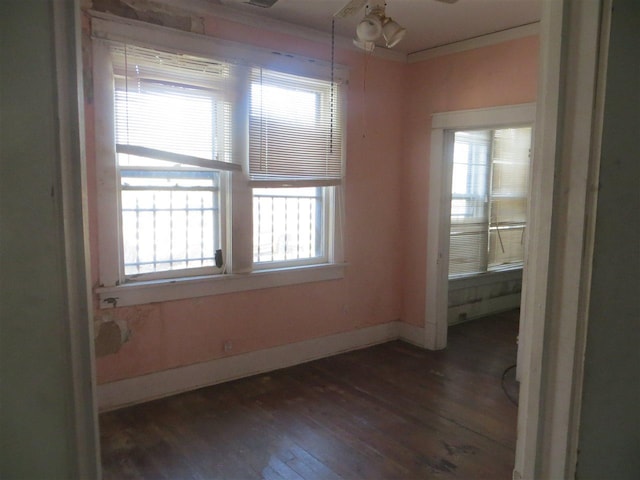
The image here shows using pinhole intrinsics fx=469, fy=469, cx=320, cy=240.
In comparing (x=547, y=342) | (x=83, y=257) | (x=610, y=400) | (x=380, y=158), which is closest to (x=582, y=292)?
(x=547, y=342)

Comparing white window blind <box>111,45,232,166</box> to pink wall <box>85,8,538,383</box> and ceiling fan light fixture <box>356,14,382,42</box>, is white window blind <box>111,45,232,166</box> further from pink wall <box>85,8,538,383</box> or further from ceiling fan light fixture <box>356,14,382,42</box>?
ceiling fan light fixture <box>356,14,382,42</box>

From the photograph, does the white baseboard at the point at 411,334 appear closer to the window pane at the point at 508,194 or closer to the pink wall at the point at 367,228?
the pink wall at the point at 367,228

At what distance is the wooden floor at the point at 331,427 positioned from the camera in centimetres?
255

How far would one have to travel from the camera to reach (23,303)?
0.60m

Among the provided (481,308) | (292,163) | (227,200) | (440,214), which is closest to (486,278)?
(481,308)

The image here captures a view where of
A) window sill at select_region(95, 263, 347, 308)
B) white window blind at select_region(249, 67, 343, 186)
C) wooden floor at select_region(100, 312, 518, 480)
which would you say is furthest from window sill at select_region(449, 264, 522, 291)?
white window blind at select_region(249, 67, 343, 186)

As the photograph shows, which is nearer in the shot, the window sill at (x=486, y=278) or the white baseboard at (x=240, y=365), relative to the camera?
the white baseboard at (x=240, y=365)

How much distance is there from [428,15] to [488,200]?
2.82 meters

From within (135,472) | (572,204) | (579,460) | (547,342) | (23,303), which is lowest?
(135,472)

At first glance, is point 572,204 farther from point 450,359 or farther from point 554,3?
point 450,359

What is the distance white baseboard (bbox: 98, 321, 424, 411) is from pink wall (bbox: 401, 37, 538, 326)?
32cm

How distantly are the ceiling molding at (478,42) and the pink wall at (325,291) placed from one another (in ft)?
0.72

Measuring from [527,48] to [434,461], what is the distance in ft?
10.1

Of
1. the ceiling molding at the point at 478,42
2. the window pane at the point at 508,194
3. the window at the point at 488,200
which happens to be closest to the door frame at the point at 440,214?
the ceiling molding at the point at 478,42
